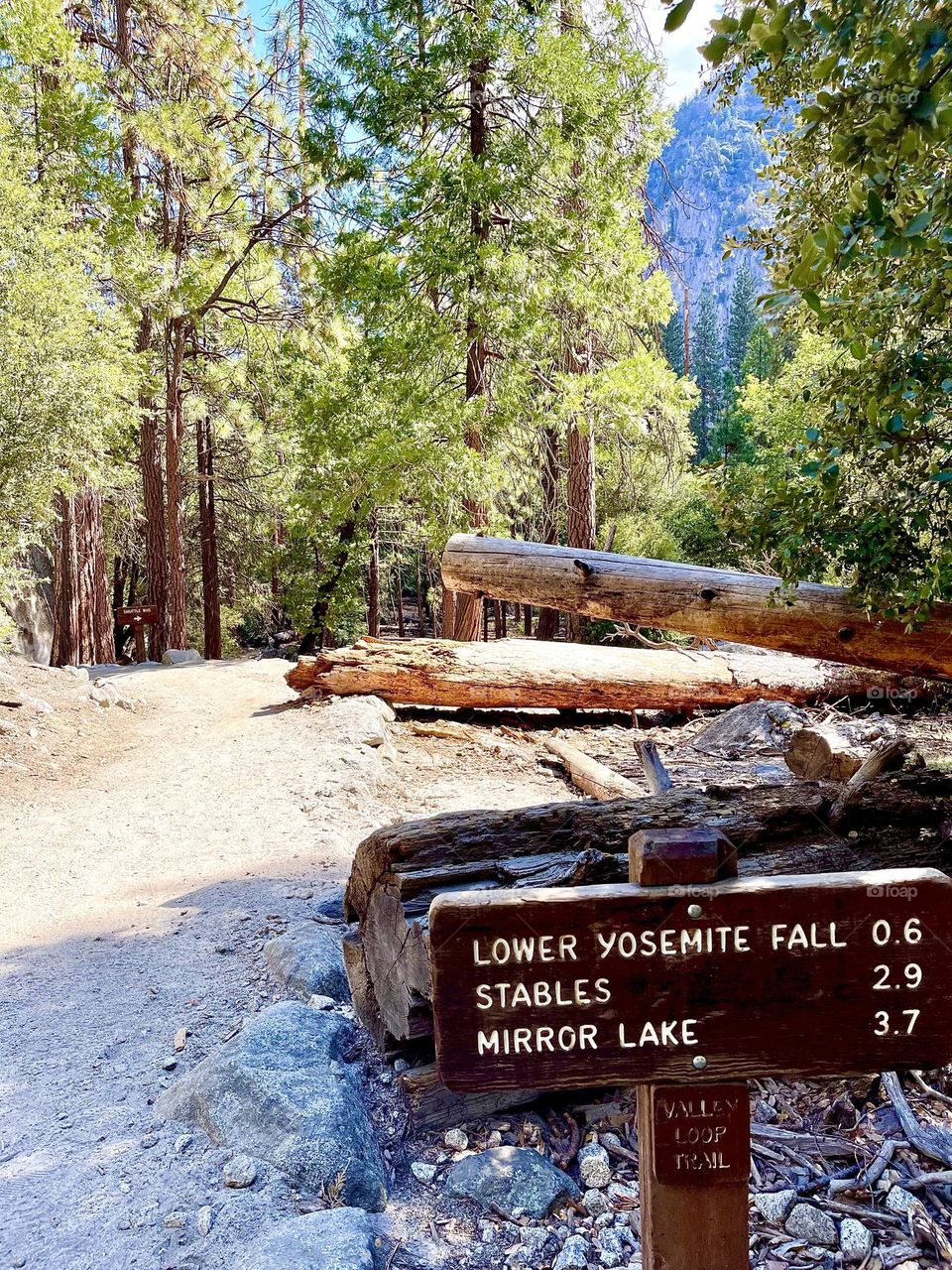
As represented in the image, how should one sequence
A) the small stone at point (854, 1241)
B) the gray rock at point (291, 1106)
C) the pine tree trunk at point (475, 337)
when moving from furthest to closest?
the pine tree trunk at point (475, 337) < the gray rock at point (291, 1106) < the small stone at point (854, 1241)

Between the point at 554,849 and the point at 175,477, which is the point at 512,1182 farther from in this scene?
the point at 175,477

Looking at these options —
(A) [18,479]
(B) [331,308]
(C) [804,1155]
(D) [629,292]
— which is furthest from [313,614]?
(C) [804,1155]

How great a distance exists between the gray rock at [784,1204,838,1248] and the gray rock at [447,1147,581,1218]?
2.18 feet

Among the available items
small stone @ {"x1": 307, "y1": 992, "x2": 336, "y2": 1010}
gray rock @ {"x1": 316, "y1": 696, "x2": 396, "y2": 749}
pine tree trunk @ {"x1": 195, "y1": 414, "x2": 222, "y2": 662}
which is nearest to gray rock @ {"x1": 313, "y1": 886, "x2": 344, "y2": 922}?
small stone @ {"x1": 307, "y1": 992, "x2": 336, "y2": 1010}

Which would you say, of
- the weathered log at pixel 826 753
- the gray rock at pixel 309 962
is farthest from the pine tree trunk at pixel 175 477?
the gray rock at pixel 309 962

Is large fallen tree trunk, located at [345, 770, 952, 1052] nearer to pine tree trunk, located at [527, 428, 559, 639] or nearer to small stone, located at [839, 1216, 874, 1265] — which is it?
small stone, located at [839, 1216, 874, 1265]

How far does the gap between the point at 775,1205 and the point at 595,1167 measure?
58cm

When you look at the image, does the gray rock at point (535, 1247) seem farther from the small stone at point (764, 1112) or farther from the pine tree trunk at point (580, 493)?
the pine tree trunk at point (580, 493)

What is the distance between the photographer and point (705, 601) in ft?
18.2

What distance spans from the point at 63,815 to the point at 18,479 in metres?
5.19

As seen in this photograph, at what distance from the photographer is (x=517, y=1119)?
3086mm

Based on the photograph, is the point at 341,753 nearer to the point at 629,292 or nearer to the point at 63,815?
the point at 63,815

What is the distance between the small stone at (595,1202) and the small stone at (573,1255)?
132 mm

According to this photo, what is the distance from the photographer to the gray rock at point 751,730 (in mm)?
8469
